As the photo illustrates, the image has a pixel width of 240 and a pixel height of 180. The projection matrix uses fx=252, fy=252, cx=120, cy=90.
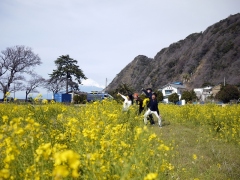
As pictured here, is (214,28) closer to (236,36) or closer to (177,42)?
(236,36)

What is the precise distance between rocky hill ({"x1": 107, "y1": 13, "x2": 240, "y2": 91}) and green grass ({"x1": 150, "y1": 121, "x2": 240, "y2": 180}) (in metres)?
67.8

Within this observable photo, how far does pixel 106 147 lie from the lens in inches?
119

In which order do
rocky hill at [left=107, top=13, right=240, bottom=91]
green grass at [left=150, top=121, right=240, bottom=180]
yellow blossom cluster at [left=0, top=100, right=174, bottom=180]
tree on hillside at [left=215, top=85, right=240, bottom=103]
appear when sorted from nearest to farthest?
yellow blossom cluster at [left=0, top=100, right=174, bottom=180]
green grass at [left=150, top=121, right=240, bottom=180]
tree on hillside at [left=215, top=85, right=240, bottom=103]
rocky hill at [left=107, top=13, right=240, bottom=91]

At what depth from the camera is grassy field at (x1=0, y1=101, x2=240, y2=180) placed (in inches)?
95.1

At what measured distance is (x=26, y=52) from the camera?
39.8 m

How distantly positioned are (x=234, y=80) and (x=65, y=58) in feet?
154

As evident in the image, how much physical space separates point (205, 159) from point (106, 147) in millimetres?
3690

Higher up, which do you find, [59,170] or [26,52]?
[26,52]

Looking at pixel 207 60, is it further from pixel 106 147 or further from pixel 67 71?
pixel 106 147

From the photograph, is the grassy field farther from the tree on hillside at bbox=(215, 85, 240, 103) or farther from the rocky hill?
the rocky hill

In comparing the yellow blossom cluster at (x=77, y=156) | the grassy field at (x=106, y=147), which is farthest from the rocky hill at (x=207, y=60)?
the yellow blossom cluster at (x=77, y=156)

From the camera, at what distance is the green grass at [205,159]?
4.82 metres

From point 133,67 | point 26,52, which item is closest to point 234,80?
point 26,52

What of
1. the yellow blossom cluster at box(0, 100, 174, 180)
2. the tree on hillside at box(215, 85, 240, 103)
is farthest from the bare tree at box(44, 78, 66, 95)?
the yellow blossom cluster at box(0, 100, 174, 180)
